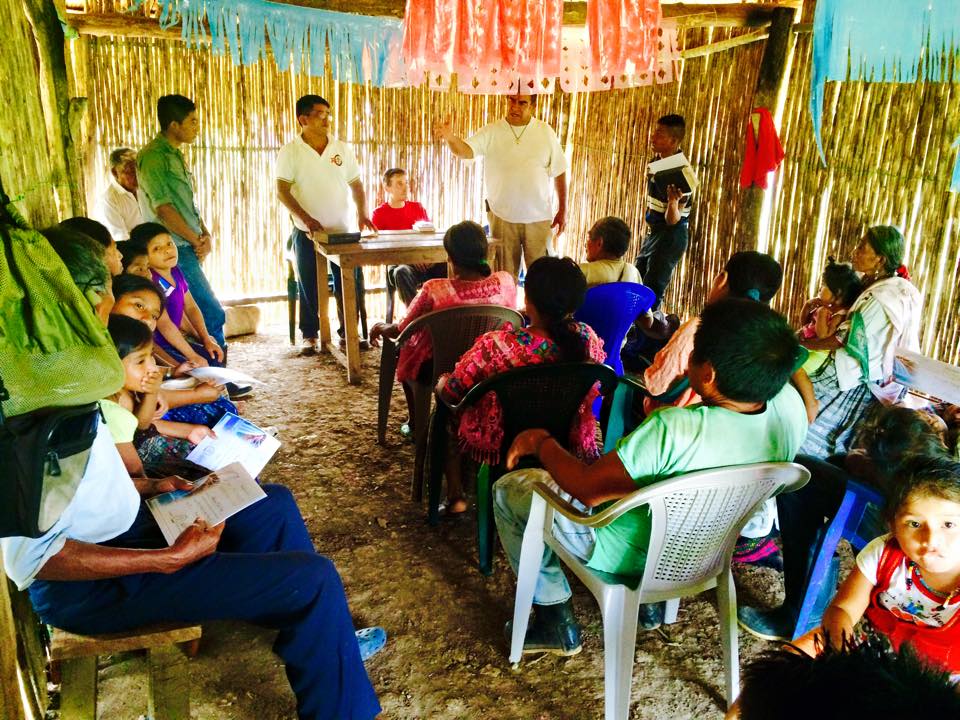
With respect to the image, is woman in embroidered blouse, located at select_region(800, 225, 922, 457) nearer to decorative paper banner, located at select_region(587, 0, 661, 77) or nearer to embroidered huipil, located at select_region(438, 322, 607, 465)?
embroidered huipil, located at select_region(438, 322, 607, 465)

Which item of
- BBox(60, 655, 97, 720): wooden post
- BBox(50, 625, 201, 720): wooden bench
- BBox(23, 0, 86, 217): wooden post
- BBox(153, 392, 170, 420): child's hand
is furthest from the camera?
BBox(23, 0, 86, 217): wooden post

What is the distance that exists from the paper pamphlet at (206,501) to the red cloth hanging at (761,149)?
3.80 meters

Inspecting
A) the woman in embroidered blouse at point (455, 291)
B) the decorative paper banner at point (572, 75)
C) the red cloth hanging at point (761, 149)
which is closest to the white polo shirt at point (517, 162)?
the decorative paper banner at point (572, 75)

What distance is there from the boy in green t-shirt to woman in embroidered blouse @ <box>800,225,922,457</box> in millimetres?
879

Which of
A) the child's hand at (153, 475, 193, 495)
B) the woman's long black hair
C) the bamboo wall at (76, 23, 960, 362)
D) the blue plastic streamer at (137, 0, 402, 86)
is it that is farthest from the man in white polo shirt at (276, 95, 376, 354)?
the child's hand at (153, 475, 193, 495)

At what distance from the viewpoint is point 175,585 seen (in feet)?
5.72

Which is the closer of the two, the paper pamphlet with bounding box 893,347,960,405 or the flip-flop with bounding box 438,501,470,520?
the paper pamphlet with bounding box 893,347,960,405

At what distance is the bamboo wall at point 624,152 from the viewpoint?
12.5 ft

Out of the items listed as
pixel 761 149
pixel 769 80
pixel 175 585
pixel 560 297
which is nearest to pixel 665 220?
pixel 761 149

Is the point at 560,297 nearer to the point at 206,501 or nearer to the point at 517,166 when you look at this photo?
the point at 206,501

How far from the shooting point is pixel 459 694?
2.21 meters

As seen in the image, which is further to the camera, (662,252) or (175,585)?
(662,252)

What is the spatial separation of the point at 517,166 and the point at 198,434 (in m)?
3.65

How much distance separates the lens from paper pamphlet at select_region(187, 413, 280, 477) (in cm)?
237
